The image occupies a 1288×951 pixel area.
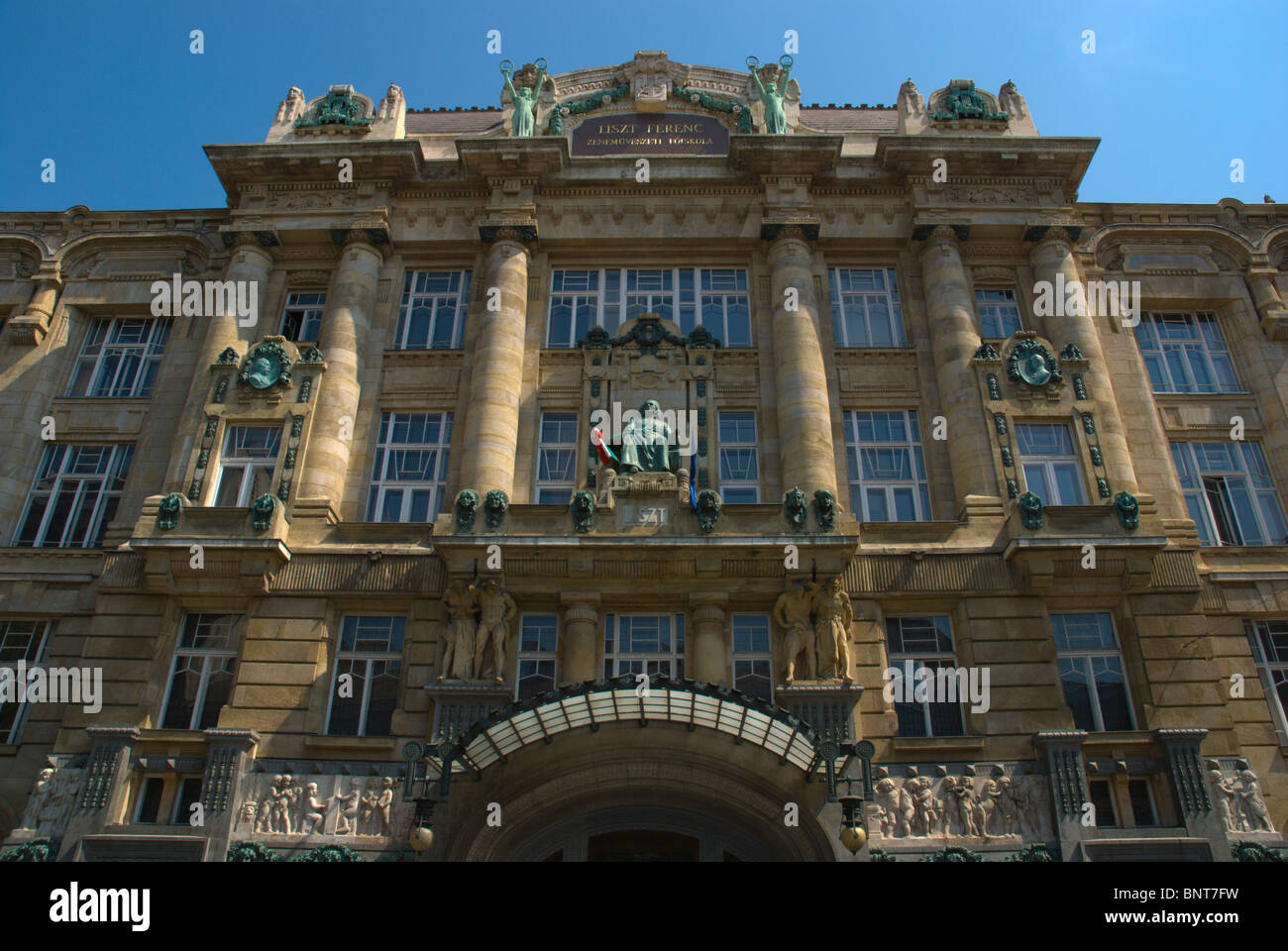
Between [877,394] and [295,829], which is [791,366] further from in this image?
[295,829]

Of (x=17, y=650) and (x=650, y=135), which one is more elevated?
(x=650, y=135)

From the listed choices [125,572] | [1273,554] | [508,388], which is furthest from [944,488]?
[125,572]

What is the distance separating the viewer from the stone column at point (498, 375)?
72.7ft

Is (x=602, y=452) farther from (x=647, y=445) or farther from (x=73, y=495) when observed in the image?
(x=73, y=495)

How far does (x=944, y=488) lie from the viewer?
22.5m

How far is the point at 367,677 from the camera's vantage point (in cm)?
2030

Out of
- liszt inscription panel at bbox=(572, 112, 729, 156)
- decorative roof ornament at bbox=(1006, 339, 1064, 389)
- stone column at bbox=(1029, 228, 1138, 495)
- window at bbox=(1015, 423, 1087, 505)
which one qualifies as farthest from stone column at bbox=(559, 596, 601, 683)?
liszt inscription panel at bbox=(572, 112, 729, 156)

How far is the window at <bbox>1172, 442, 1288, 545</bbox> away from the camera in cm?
2255

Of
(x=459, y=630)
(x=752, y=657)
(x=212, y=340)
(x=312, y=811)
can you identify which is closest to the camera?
(x=312, y=811)

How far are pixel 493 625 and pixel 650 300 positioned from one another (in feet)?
34.8

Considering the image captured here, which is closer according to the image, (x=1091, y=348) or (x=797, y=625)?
(x=797, y=625)

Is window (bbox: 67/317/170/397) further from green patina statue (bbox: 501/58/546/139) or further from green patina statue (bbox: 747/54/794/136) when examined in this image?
green patina statue (bbox: 747/54/794/136)

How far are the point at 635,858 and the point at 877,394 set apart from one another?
1259 cm

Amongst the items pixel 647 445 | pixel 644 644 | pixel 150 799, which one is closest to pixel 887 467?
pixel 647 445
